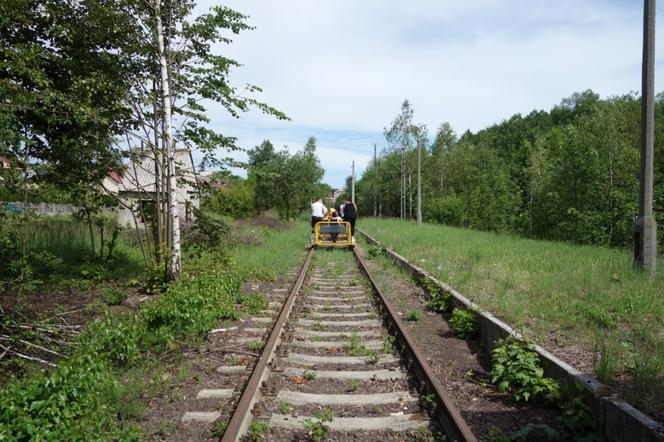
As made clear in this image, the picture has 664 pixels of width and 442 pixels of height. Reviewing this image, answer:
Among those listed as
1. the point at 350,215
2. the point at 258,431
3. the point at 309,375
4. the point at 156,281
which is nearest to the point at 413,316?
the point at 309,375

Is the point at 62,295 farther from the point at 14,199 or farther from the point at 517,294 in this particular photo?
the point at 517,294

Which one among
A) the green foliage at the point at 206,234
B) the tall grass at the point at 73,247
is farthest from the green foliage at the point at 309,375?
the tall grass at the point at 73,247

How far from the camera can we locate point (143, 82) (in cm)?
888

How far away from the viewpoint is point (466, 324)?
6.71m

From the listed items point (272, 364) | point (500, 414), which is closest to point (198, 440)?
point (272, 364)

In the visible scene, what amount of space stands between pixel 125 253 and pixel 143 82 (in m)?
5.66

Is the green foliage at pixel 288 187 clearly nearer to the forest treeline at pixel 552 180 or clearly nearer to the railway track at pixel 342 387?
the forest treeline at pixel 552 180

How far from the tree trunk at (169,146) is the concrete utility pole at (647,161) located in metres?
8.61

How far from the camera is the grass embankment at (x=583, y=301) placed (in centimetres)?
468

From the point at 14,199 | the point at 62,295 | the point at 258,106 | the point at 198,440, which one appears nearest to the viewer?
the point at 198,440

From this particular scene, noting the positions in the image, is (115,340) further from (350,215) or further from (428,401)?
(350,215)

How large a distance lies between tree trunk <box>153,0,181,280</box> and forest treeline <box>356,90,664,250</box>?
22.6 m

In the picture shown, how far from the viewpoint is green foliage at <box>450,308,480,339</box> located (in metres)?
6.64

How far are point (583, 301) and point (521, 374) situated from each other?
3134 mm
